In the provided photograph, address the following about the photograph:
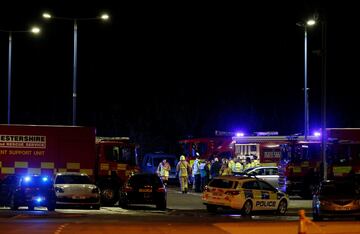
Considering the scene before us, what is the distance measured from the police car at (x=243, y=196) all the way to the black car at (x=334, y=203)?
2.71 m

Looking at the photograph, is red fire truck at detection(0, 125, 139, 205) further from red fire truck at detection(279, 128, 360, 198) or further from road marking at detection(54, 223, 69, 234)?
road marking at detection(54, 223, 69, 234)

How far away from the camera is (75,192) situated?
27.7 metres

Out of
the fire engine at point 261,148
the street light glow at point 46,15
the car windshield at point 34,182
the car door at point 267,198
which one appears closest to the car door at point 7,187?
the car windshield at point 34,182

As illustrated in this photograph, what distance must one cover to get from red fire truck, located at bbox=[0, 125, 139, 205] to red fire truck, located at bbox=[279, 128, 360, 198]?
7.72 m

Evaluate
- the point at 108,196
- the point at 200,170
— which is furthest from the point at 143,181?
the point at 200,170

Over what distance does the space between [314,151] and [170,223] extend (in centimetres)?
1470

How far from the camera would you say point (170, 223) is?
21234 mm

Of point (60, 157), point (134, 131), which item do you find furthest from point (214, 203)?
point (134, 131)

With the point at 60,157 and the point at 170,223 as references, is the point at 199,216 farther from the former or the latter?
the point at 60,157

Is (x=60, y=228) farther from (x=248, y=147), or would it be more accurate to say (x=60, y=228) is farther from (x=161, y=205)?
(x=248, y=147)

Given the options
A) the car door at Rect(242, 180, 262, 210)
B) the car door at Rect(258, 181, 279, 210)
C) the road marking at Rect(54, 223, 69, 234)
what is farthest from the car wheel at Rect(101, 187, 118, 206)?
the road marking at Rect(54, 223, 69, 234)

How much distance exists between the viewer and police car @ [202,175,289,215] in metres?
26.7

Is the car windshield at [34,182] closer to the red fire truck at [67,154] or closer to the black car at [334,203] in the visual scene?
the red fire truck at [67,154]

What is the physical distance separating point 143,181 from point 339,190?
738 cm
